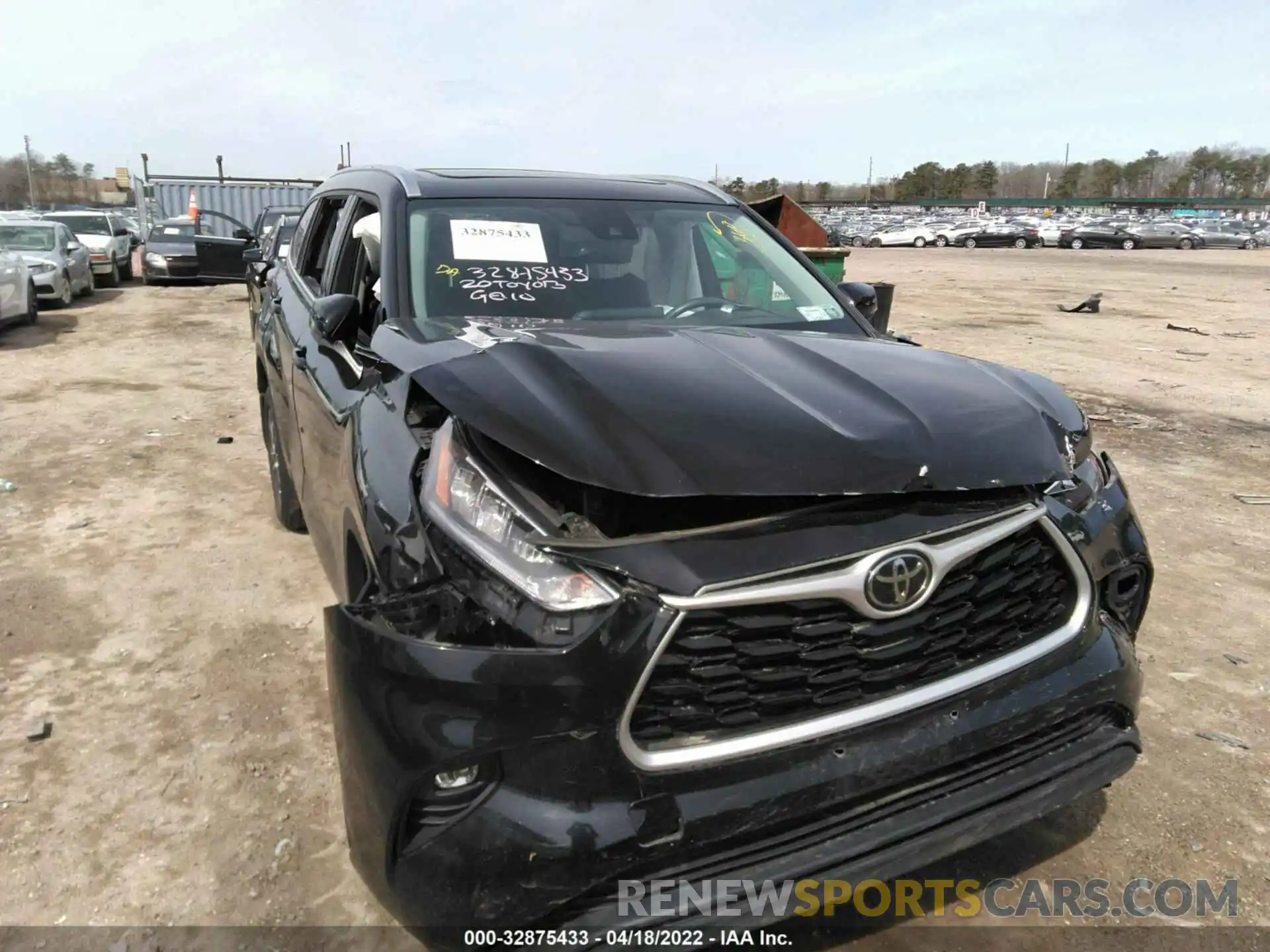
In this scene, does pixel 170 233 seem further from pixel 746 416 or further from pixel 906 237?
pixel 906 237

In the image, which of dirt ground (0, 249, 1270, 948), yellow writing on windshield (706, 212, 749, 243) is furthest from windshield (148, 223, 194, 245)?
yellow writing on windshield (706, 212, 749, 243)

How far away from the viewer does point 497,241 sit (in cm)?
312

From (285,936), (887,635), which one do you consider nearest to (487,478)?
(887,635)

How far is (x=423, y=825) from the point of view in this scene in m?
1.70

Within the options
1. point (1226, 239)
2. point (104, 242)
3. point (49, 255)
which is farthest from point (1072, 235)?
point (49, 255)

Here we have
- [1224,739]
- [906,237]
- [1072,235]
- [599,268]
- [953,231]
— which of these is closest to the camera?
[1224,739]

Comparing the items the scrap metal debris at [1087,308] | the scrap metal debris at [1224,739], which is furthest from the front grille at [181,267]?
the scrap metal debris at [1224,739]

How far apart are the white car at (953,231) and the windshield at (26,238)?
4402cm

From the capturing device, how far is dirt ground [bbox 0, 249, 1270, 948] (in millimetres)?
2406

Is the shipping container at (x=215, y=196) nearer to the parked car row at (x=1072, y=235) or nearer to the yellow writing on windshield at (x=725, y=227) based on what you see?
the yellow writing on windshield at (x=725, y=227)

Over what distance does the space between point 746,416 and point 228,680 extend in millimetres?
2291

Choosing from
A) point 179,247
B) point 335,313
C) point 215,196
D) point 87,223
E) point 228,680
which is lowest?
point 228,680

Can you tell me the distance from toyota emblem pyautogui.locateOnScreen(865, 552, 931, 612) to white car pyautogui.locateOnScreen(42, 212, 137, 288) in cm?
1841

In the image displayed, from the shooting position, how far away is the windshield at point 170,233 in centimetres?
1872
